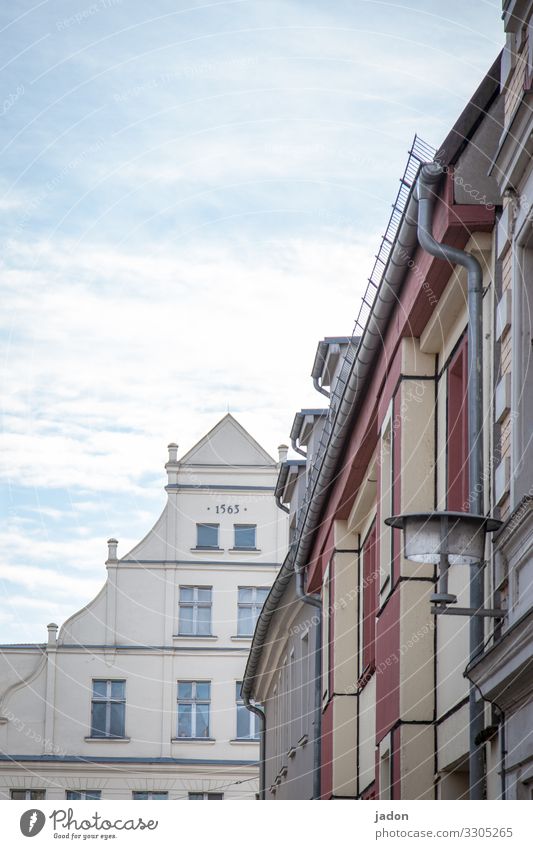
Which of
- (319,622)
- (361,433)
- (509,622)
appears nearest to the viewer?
(509,622)

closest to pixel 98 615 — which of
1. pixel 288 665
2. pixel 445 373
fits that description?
pixel 288 665

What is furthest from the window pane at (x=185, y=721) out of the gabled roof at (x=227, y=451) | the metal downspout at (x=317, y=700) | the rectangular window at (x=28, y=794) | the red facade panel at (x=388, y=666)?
the red facade panel at (x=388, y=666)

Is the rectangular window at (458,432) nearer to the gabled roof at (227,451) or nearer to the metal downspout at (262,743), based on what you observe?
the metal downspout at (262,743)

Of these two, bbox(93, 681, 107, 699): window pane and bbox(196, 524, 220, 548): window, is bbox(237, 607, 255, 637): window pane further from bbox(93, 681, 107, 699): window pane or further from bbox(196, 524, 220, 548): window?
bbox(93, 681, 107, 699): window pane

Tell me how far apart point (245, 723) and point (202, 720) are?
0.97m

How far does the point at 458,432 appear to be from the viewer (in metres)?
11.8

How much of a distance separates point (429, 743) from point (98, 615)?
89.5ft

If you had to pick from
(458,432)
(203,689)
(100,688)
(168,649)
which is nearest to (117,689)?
(100,688)

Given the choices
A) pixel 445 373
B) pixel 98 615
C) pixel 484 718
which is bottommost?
pixel 484 718

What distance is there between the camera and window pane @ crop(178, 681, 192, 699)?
38.3 m

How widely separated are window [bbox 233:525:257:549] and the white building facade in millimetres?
23

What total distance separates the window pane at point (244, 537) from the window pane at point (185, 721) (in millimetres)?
3857
